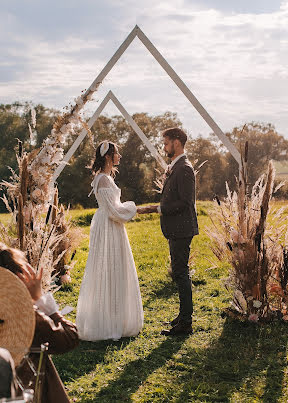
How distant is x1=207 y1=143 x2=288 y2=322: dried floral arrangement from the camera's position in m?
4.70

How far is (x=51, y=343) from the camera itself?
209 centimetres

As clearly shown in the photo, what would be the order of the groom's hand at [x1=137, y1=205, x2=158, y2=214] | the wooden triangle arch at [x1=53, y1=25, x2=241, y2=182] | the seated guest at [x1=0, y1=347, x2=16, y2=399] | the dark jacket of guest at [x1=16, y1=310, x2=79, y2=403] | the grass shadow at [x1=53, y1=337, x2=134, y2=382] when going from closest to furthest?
the seated guest at [x1=0, y1=347, x2=16, y2=399] < the dark jacket of guest at [x1=16, y1=310, x2=79, y2=403] < the grass shadow at [x1=53, y1=337, x2=134, y2=382] < the groom's hand at [x1=137, y1=205, x2=158, y2=214] < the wooden triangle arch at [x1=53, y1=25, x2=241, y2=182]

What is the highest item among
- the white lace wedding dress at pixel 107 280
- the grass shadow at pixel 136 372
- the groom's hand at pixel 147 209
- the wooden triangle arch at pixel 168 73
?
the wooden triangle arch at pixel 168 73

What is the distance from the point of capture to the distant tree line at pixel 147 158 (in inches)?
880

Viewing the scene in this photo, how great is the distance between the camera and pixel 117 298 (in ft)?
15.3

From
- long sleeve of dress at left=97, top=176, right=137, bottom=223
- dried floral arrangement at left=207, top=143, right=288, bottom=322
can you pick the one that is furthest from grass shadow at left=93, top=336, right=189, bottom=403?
long sleeve of dress at left=97, top=176, right=137, bottom=223

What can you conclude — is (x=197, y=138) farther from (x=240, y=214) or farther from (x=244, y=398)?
(x=244, y=398)

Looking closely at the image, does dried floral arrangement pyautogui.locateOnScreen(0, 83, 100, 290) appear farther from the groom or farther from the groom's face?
the groom

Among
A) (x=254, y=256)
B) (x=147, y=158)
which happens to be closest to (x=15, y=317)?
(x=254, y=256)

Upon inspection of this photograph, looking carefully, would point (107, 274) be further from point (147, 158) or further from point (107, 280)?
point (147, 158)

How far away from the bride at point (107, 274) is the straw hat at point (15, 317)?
110 inches

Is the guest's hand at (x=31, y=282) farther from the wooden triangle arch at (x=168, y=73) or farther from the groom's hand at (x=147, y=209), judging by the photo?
the wooden triangle arch at (x=168, y=73)

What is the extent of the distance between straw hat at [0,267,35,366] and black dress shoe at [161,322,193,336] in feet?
10.2

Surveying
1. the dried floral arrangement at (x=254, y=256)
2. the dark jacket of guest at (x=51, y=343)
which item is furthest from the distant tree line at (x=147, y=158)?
the dark jacket of guest at (x=51, y=343)
